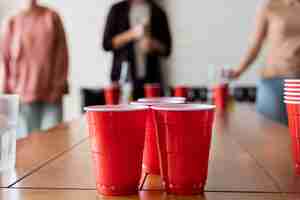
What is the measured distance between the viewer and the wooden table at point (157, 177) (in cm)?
68

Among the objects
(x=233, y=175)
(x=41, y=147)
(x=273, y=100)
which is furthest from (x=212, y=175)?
(x=273, y=100)

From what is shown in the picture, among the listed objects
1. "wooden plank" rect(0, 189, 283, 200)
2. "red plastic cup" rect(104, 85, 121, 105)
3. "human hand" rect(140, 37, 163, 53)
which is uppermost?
"human hand" rect(140, 37, 163, 53)

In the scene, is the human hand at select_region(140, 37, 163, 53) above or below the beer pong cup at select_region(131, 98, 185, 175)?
above

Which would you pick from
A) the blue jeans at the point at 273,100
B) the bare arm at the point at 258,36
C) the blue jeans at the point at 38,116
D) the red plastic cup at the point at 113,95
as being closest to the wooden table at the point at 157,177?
the blue jeans at the point at 273,100

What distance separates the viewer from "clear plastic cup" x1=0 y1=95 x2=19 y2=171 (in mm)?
843

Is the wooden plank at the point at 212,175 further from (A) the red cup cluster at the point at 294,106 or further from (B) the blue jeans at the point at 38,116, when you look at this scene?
(B) the blue jeans at the point at 38,116

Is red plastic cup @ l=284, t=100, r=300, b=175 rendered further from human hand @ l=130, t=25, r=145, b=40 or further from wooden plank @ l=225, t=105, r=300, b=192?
human hand @ l=130, t=25, r=145, b=40

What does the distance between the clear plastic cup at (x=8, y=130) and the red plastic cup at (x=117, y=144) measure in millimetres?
258

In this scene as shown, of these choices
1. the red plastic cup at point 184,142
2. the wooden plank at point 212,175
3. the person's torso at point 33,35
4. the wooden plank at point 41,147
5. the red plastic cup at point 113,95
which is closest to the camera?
the red plastic cup at point 184,142

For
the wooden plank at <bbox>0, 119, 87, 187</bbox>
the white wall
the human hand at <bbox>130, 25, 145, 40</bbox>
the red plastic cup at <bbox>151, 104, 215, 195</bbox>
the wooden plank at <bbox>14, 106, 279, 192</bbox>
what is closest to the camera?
the red plastic cup at <bbox>151, 104, 215, 195</bbox>

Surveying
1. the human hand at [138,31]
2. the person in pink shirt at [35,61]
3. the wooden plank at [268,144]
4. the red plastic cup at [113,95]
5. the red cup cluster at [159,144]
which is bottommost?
the wooden plank at [268,144]

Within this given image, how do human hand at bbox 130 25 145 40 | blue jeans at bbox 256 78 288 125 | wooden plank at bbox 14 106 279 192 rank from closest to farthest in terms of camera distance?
1. wooden plank at bbox 14 106 279 192
2. blue jeans at bbox 256 78 288 125
3. human hand at bbox 130 25 145 40

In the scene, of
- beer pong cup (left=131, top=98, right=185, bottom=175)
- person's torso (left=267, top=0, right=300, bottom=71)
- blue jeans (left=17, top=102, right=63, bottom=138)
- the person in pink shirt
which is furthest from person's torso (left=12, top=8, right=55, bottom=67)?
beer pong cup (left=131, top=98, right=185, bottom=175)

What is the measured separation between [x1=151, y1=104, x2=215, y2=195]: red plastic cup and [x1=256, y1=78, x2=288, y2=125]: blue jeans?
1.37m
